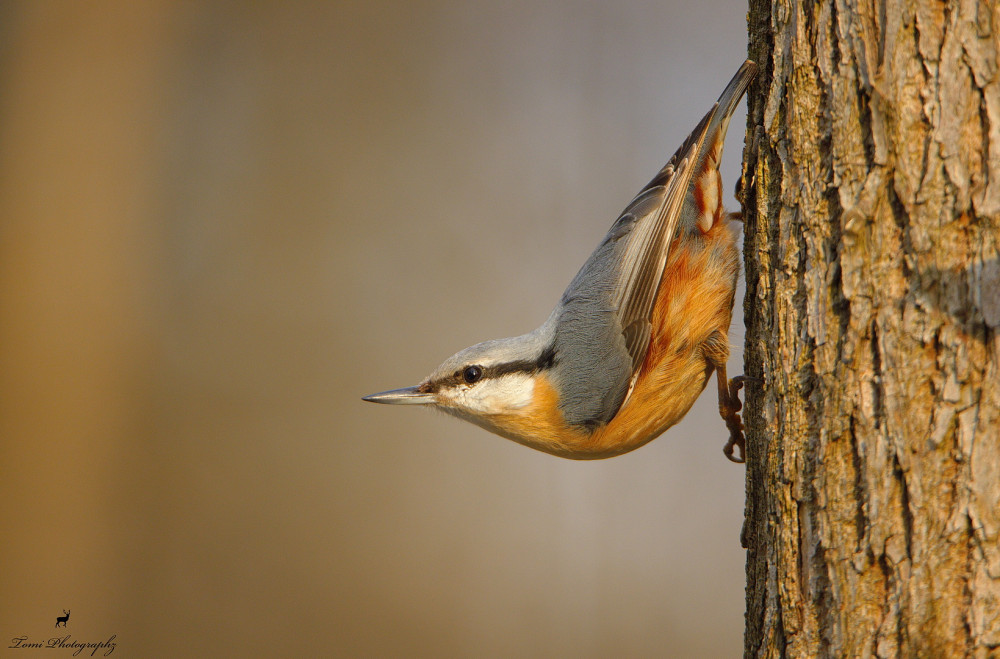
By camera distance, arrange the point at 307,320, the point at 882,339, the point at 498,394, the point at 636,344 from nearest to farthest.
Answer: the point at 882,339 < the point at 636,344 < the point at 498,394 < the point at 307,320

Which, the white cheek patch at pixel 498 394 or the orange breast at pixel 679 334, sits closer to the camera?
the orange breast at pixel 679 334

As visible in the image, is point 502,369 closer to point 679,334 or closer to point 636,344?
point 636,344

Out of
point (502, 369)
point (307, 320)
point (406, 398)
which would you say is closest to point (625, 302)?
point (502, 369)

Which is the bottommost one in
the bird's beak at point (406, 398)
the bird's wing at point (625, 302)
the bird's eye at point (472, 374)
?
the bird's beak at point (406, 398)

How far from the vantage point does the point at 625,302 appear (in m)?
1.98

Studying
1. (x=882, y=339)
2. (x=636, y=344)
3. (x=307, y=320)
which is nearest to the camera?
(x=882, y=339)

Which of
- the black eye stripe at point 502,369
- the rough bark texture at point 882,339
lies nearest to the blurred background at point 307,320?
the black eye stripe at point 502,369

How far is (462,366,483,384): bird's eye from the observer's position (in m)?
2.11

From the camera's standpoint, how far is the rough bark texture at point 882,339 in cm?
93

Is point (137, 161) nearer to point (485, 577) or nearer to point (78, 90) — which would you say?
point (78, 90)

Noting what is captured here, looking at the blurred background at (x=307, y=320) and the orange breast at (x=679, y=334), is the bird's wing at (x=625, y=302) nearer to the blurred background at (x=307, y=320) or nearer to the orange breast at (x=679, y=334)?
the orange breast at (x=679, y=334)

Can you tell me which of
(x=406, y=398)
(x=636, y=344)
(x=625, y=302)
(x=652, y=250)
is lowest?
(x=406, y=398)

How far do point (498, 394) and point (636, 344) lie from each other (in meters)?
0.44

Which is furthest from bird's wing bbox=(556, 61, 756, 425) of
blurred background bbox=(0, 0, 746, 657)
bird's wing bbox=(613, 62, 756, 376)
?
blurred background bbox=(0, 0, 746, 657)
